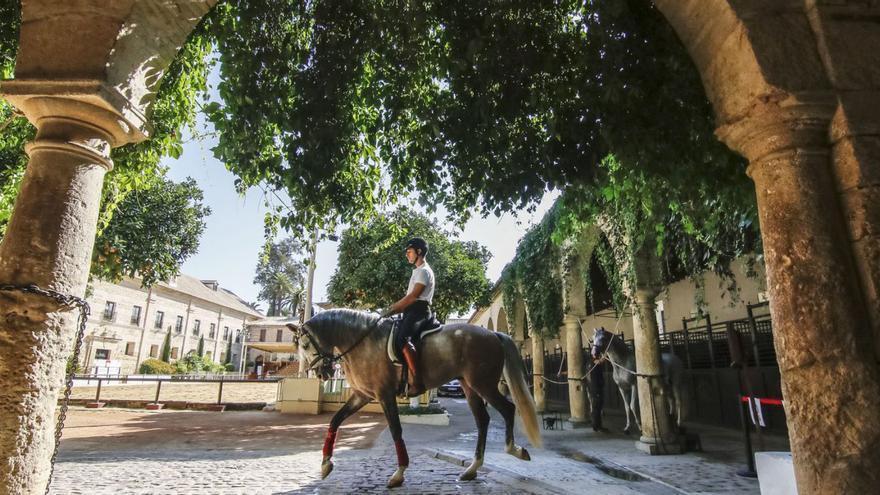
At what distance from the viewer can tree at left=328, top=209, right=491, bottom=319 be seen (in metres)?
14.9

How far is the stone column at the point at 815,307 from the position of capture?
6.79 ft

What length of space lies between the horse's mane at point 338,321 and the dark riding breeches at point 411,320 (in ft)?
1.09

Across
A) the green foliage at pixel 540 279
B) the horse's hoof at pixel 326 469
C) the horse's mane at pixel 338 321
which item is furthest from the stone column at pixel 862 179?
the green foliage at pixel 540 279

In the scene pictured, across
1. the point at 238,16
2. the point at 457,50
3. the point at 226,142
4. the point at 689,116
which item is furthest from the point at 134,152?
the point at 689,116

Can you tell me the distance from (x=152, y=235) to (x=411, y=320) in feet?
45.4

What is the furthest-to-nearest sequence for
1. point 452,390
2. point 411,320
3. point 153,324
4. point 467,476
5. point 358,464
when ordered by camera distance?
point 153,324 → point 452,390 → point 358,464 → point 411,320 → point 467,476

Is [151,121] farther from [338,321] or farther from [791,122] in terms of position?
[791,122]

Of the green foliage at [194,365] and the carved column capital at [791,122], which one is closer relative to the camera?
the carved column capital at [791,122]

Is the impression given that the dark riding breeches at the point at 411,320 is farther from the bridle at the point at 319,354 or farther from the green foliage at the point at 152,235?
the green foliage at the point at 152,235

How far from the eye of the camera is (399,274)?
583 inches

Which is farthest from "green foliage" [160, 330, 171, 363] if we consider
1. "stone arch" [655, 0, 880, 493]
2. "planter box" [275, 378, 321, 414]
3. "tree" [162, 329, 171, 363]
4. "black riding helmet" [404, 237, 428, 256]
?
"stone arch" [655, 0, 880, 493]

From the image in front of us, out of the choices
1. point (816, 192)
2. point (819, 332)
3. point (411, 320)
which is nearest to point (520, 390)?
point (411, 320)

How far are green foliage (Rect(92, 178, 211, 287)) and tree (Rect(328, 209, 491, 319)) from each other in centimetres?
564

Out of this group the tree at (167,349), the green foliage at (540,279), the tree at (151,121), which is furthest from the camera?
the tree at (167,349)
